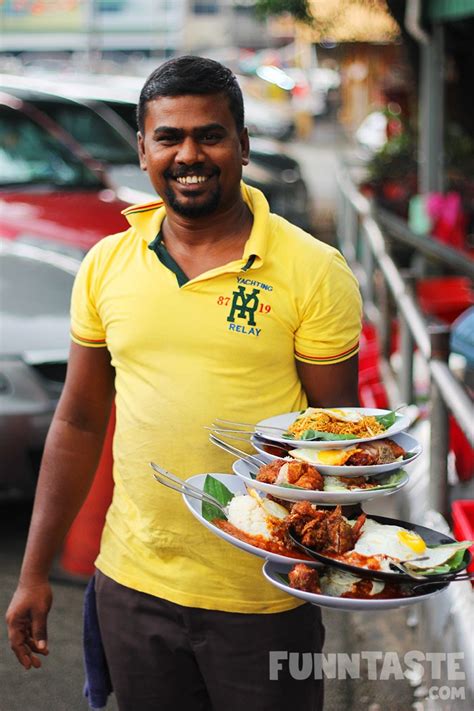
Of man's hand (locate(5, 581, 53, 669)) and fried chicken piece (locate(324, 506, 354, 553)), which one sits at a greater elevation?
fried chicken piece (locate(324, 506, 354, 553))

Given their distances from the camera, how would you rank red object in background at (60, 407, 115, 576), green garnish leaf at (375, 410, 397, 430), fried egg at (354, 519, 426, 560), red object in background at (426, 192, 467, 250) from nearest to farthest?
fried egg at (354, 519, 426, 560)
green garnish leaf at (375, 410, 397, 430)
red object in background at (60, 407, 115, 576)
red object in background at (426, 192, 467, 250)

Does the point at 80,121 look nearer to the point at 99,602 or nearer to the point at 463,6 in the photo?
the point at 463,6

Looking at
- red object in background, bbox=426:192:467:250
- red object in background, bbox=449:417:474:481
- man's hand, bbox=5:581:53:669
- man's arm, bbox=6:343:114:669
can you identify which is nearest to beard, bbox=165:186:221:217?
man's arm, bbox=6:343:114:669

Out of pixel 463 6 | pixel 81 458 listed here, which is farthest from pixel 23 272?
pixel 463 6

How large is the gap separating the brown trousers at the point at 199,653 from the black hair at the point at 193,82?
102 centimetres

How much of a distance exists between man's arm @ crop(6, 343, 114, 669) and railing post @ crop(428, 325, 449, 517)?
1.58 m

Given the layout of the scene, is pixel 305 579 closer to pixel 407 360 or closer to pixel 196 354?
pixel 196 354

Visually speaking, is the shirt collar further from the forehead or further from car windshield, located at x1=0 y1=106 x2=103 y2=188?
car windshield, located at x1=0 y1=106 x2=103 y2=188

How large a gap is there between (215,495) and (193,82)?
0.80 m

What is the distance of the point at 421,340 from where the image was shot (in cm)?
440

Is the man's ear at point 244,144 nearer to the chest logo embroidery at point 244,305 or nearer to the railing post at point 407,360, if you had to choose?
the chest logo embroidery at point 244,305

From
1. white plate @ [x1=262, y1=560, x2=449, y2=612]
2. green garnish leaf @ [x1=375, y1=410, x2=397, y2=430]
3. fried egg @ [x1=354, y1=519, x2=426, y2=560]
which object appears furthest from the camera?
green garnish leaf @ [x1=375, y1=410, x2=397, y2=430]

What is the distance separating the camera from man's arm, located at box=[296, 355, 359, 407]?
7.66 ft

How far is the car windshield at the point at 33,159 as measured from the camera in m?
7.88
